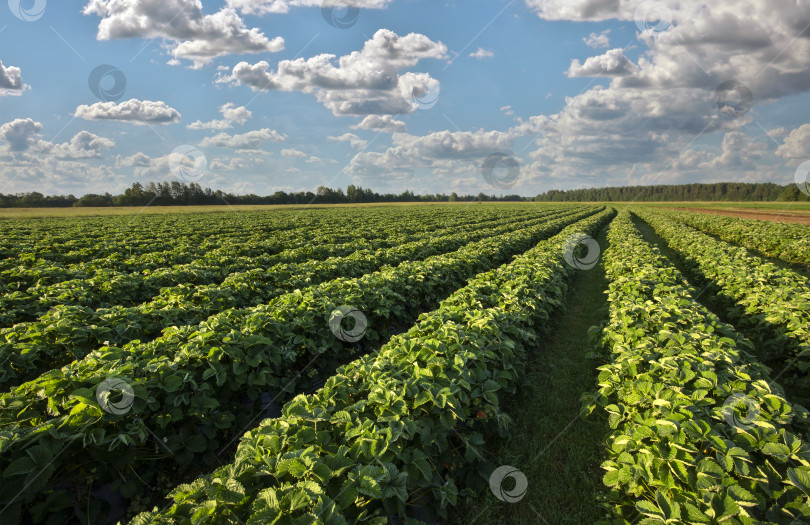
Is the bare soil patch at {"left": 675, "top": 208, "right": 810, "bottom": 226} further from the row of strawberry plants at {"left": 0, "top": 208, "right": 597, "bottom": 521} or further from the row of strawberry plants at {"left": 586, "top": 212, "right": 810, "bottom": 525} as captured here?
the row of strawberry plants at {"left": 0, "top": 208, "right": 597, "bottom": 521}

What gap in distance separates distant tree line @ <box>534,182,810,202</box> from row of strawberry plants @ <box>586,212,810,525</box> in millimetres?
144993

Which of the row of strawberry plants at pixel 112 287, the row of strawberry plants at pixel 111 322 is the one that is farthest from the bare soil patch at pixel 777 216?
the row of strawberry plants at pixel 112 287

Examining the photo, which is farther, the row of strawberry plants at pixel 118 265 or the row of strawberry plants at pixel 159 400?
the row of strawberry plants at pixel 118 265

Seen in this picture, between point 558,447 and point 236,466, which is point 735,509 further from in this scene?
point 236,466

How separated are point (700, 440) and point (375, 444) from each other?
2.65 metres

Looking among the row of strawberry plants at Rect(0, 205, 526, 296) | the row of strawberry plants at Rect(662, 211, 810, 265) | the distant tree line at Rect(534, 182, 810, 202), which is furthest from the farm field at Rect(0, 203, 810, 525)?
the distant tree line at Rect(534, 182, 810, 202)

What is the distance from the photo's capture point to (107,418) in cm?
343

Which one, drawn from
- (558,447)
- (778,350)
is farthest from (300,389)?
(778,350)

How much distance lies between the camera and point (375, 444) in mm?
2729

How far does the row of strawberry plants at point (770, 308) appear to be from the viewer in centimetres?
600

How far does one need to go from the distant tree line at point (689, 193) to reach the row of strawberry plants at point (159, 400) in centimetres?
14798

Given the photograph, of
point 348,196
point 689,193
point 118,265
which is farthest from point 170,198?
point 689,193

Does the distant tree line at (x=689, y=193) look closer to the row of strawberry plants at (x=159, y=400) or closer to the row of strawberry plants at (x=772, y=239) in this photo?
the row of strawberry plants at (x=772, y=239)

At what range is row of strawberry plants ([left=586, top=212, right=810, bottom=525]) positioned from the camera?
241cm
